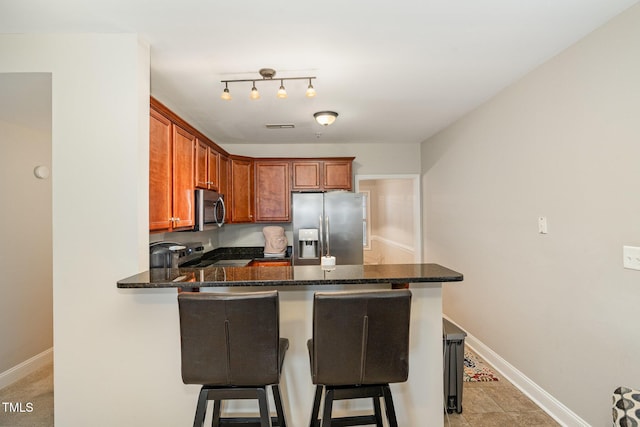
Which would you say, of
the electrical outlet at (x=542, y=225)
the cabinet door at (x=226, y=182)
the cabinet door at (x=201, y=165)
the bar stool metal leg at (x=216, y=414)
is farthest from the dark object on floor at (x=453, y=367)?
the cabinet door at (x=226, y=182)

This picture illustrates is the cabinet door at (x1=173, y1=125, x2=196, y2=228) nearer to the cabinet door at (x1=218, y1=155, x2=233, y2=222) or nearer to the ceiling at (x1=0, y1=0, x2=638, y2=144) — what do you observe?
the ceiling at (x1=0, y1=0, x2=638, y2=144)

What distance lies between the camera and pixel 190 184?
268 cm

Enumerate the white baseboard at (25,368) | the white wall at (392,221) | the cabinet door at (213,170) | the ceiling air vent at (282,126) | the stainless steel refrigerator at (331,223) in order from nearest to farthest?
the white baseboard at (25,368) < the cabinet door at (213,170) < the ceiling air vent at (282,126) < the stainless steel refrigerator at (331,223) < the white wall at (392,221)

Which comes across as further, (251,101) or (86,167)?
(251,101)

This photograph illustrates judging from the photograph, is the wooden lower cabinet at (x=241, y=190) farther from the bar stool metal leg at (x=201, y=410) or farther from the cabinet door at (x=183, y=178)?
the bar stool metal leg at (x=201, y=410)

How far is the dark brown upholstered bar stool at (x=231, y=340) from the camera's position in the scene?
129 cm

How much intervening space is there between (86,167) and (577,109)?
3004mm

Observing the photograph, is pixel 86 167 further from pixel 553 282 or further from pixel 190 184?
pixel 553 282

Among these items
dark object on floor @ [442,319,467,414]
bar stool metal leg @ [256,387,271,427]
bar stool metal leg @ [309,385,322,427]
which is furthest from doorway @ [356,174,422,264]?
Answer: bar stool metal leg @ [256,387,271,427]

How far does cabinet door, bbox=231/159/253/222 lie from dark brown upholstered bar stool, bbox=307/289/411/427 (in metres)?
2.95

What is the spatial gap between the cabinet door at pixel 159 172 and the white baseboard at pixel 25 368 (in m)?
2.07

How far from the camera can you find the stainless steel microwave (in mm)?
2807

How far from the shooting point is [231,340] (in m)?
Result: 1.31

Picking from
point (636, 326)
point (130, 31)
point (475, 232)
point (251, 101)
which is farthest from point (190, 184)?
point (636, 326)
